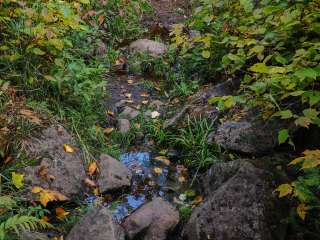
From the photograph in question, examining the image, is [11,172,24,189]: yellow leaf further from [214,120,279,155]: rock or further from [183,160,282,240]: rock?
[214,120,279,155]: rock

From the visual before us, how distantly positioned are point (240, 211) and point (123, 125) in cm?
214

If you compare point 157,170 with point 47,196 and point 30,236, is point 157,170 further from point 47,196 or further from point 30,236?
point 30,236

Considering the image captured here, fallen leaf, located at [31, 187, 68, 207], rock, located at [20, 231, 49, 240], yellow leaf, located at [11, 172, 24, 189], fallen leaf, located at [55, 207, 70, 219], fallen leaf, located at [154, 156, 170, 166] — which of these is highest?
yellow leaf, located at [11, 172, 24, 189]

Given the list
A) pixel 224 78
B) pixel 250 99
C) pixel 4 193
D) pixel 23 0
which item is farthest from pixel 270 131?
pixel 23 0

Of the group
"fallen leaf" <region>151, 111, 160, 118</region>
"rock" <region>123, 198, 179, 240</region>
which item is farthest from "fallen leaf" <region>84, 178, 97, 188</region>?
"fallen leaf" <region>151, 111, 160, 118</region>

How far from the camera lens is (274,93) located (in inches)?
146

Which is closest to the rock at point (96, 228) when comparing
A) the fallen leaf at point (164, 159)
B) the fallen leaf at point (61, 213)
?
the fallen leaf at point (61, 213)

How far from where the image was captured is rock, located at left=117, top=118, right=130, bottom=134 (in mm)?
5034

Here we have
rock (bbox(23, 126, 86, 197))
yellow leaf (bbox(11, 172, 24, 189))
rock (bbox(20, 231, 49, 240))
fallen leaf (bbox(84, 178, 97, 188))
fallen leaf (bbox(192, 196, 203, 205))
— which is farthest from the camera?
fallen leaf (bbox(84, 178, 97, 188))

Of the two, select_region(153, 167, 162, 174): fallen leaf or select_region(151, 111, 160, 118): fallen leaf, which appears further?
select_region(151, 111, 160, 118): fallen leaf

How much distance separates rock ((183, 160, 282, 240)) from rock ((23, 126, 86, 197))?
4.12 ft

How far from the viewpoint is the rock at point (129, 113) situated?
5.34 metres

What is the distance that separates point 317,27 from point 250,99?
89cm

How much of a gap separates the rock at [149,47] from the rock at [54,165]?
2724mm
